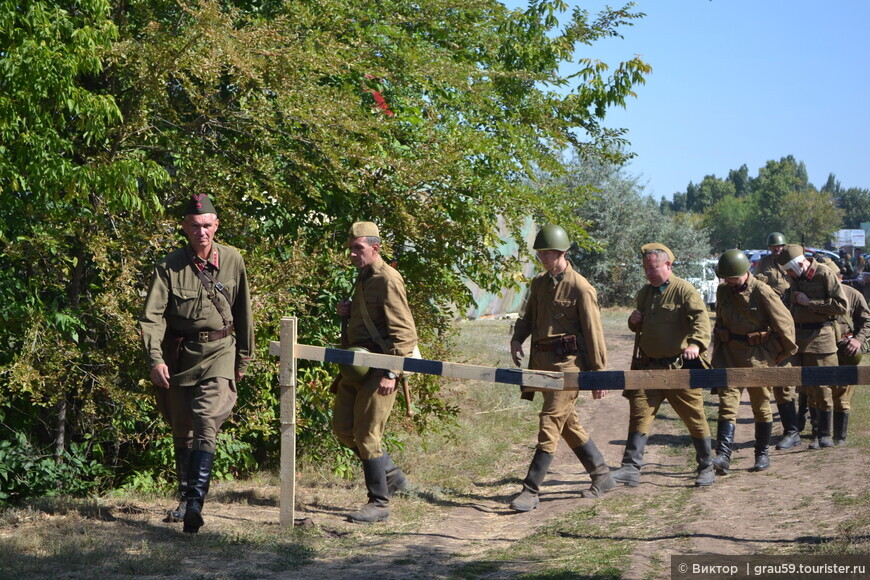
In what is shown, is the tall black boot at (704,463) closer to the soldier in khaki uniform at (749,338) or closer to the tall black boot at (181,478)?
the soldier in khaki uniform at (749,338)

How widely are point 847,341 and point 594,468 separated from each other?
12.7 feet

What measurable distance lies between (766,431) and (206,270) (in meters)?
5.13

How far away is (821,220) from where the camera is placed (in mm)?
90125

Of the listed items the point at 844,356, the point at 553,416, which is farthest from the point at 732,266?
the point at 844,356

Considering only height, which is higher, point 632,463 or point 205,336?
point 205,336

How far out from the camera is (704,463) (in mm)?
8094

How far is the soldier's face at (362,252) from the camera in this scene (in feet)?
22.3

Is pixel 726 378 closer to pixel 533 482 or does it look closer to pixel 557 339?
pixel 557 339

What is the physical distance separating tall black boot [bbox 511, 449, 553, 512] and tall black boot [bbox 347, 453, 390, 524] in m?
1.11

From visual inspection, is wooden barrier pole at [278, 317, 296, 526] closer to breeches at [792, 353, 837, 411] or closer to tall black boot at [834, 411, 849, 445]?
breeches at [792, 353, 837, 411]

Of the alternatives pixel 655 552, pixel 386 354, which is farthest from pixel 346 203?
pixel 655 552

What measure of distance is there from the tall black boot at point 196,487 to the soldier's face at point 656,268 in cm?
386

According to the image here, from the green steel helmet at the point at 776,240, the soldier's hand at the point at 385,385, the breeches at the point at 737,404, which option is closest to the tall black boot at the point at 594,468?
the breeches at the point at 737,404

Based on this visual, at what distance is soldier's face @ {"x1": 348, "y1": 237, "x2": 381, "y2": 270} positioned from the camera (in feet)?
22.3
